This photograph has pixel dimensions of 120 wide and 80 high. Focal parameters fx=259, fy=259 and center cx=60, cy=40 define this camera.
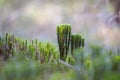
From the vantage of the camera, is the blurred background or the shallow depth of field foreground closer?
the shallow depth of field foreground

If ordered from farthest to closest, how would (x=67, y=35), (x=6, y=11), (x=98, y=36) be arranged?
(x=6, y=11), (x=98, y=36), (x=67, y=35)

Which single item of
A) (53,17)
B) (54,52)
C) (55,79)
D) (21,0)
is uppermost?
(21,0)

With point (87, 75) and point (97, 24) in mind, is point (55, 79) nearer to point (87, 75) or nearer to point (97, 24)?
point (87, 75)

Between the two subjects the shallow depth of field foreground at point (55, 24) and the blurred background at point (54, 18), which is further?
the blurred background at point (54, 18)

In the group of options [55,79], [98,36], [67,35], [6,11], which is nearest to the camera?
[55,79]

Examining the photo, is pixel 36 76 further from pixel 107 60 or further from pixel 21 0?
pixel 21 0

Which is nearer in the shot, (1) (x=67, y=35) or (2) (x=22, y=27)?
(1) (x=67, y=35)

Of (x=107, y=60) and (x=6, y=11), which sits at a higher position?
(x=6, y=11)

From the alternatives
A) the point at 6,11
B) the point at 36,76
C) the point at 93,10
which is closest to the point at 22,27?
the point at 6,11
